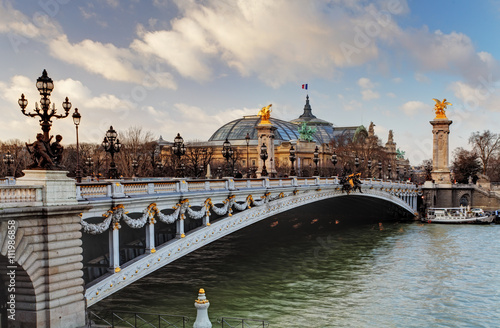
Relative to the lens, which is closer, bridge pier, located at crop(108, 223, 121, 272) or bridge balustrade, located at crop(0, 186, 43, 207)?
bridge balustrade, located at crop(0, 186, 43, 207)

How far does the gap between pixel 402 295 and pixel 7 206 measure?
59.4 ft

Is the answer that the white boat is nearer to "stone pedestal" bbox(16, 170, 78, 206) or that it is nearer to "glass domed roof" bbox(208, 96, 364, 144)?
"stone pedestal" bbox(16, 170, 78, 206)

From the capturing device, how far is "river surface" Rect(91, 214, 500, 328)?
21.0 meters

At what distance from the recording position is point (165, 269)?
29.2 metres

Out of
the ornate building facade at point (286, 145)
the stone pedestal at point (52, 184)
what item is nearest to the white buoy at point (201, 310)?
the stone pedestal at point (52, 184)

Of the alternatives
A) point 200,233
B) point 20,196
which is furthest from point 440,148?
point 20,196

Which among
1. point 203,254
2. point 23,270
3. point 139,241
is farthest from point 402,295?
point 23,270

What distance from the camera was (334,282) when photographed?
1064 inches

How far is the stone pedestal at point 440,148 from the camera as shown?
7075 centimetres

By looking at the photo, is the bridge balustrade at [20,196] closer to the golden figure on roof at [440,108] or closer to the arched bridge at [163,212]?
the arched bridge at [163,212]

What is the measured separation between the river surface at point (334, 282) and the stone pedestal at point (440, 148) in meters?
28.1

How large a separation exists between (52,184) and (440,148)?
Answer: 66.4m

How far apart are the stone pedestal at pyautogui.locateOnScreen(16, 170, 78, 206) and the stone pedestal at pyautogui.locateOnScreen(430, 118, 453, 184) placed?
63.8 m

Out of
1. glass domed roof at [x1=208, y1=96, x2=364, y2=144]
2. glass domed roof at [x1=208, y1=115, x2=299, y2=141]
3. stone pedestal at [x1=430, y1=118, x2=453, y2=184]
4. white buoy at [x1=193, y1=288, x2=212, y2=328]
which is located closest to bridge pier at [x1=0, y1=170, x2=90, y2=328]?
white buoy at [x1=193, y1=288, x2=212, y2=328]
